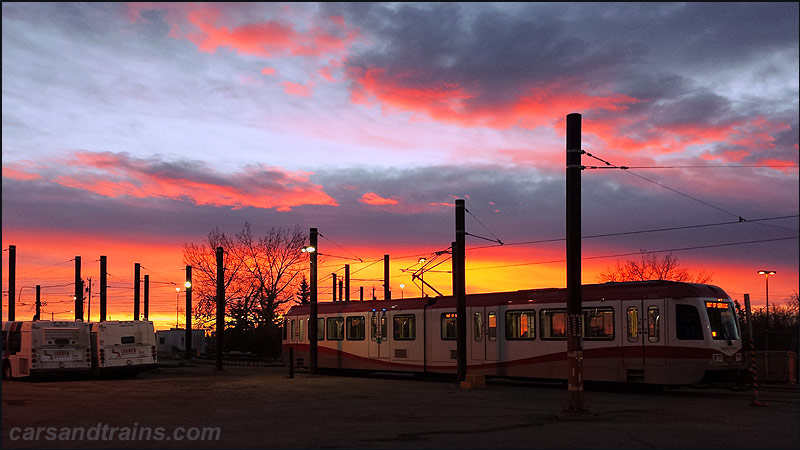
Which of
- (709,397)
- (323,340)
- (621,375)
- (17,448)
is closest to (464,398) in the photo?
(621,375)

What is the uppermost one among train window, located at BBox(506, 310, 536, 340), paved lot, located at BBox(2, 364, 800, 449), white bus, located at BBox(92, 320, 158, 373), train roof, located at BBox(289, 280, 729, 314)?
train roof, located at BBox(289, 280, 729, 314)

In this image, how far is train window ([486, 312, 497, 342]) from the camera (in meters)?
30.1

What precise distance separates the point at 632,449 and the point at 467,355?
713 inches

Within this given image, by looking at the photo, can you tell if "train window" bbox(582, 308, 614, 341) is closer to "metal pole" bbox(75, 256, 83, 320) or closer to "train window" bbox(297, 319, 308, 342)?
"train window" bbox(297, 319, 308, 342)

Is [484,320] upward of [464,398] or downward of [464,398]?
upward

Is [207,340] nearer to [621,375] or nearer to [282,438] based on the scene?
[621,375]

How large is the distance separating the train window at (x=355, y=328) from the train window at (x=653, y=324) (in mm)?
14907

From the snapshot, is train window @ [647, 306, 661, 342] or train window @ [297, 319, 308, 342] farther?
train window @ [297, 319, 308, 342]

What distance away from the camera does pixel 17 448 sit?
13.5 m

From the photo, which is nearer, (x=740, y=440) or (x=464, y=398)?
(x=740, y=440)

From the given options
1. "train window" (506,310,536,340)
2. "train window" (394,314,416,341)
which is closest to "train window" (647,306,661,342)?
"train window" (506,310,536,340)

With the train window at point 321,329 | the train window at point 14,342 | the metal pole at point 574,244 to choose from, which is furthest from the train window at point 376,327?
the metal pole at point 574,244

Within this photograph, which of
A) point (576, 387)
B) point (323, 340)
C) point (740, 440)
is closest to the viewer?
point (740, 440)

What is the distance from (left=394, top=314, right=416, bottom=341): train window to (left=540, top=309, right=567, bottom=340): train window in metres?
7.14
